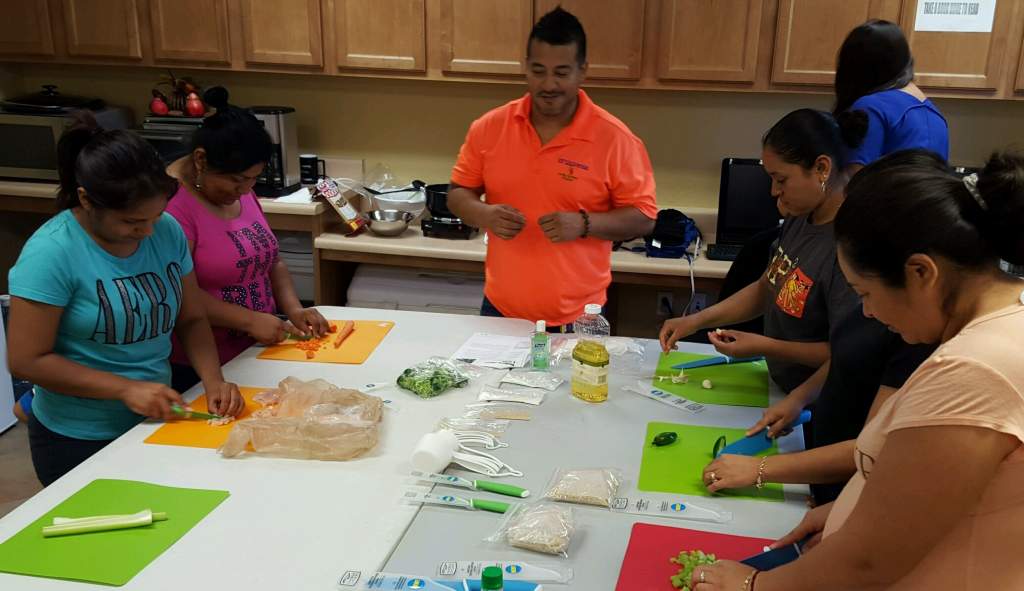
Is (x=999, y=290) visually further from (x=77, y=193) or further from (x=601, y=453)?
(x=77, y=193)

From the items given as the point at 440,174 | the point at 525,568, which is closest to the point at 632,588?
the point at 525,568

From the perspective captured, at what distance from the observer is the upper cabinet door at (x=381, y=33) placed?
347 cm

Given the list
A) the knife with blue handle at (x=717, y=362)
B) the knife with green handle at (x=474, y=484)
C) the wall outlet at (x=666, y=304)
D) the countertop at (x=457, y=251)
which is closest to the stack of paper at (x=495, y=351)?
the knife with blue handle at (x=717, y=362)

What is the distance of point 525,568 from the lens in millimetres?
1210

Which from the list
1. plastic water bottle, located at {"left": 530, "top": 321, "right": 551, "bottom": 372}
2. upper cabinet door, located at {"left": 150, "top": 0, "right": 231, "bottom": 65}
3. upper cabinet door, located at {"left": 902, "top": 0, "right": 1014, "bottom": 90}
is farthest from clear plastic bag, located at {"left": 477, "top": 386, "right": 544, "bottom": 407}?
upper cabinet door, located at {"left": 150, "top": 0, "right": 231, "bottom": 65}

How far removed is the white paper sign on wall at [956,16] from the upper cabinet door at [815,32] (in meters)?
0.10

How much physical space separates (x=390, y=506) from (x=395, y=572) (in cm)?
19

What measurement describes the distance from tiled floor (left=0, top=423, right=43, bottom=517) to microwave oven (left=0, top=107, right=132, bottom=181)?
124 centimetres

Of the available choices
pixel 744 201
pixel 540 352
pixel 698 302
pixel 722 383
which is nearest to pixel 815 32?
pixel 744 201

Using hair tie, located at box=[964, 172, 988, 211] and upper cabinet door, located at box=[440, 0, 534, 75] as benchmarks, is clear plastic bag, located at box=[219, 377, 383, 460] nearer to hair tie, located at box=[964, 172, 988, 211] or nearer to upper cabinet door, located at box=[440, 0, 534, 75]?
hair tie, located at box=[964, 172, 988, 211]

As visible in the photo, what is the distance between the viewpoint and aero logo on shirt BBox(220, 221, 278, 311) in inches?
80.7

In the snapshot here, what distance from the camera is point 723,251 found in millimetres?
3410

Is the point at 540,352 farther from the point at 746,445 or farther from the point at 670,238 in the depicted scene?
the point at 670,238

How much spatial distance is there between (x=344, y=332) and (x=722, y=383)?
0.99 metres
